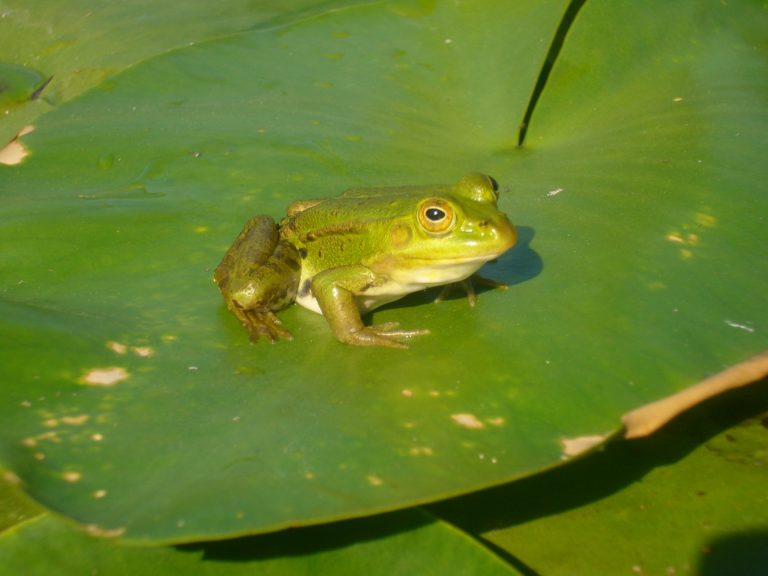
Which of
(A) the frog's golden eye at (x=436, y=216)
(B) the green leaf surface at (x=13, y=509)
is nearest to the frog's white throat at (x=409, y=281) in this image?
(A) the frog's golden eye at (x=436, y=216)

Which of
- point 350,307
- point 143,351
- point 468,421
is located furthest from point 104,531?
point 350,307

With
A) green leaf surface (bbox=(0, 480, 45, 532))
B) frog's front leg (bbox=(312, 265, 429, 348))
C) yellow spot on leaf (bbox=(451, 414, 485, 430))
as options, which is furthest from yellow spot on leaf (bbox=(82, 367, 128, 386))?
yellow spot on leaf (bbox=(451, 414, 485, 430))

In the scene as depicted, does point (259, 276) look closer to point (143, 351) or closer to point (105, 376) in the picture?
→ point (143, 351)

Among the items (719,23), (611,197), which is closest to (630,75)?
(719,23)

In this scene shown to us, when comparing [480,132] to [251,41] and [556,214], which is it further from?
[251,41]

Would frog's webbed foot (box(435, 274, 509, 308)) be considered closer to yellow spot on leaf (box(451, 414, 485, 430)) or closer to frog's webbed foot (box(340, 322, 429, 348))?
frog's webbed foot (box(340, 322, 429, 348))

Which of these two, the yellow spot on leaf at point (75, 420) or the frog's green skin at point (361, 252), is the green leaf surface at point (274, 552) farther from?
the frog's green skin at point (361, 252)
